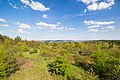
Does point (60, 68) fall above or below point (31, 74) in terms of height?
above

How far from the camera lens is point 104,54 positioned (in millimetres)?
21500

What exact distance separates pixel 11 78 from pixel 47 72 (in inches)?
182

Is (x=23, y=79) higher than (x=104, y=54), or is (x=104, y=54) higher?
(x=104, y=54)

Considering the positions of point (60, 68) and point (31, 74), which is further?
point (60, 68)

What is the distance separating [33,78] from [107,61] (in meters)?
9.16

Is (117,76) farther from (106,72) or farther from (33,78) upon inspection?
(33,78)

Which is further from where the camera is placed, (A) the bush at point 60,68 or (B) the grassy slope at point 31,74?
(A) the bush at point 60,68

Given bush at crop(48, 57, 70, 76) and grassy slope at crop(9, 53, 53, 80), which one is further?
bush at crop(48, 57, 70, 76)

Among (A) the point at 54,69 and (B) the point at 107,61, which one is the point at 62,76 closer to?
(A) the point at 54,69

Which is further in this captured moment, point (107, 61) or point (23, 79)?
point (107, 61)

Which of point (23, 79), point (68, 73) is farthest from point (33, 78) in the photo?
point (68, 73)

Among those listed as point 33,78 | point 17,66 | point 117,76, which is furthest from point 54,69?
point 117,76

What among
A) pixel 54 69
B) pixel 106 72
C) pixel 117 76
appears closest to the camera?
pixel 117 76

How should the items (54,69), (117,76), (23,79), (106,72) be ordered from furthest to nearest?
(54,69), (106,72), (23,79), (117,76)
